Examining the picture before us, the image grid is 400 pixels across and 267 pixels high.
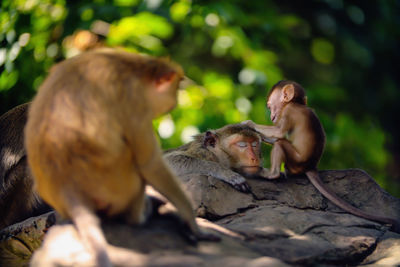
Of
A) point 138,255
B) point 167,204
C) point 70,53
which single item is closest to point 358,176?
point 167,204

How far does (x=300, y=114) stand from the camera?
5.33 m

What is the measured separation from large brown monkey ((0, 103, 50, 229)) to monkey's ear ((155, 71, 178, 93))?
120 inches

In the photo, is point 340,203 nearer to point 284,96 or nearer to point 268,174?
point 268,174

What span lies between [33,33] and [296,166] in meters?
5.20

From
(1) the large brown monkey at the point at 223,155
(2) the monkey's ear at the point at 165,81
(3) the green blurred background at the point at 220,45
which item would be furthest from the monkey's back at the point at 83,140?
(3) the green blurred background at the point at 220,45

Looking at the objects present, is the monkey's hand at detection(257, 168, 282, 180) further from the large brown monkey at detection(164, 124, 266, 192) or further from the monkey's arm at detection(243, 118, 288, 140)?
the monkey's arm at detection(243, 118, 288, 140)

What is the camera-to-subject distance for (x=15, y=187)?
5.89 metres

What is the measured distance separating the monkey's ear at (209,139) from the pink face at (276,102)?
2.48ft

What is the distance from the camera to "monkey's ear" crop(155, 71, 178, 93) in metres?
3.45

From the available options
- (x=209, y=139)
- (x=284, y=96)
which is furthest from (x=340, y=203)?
(x=209, y=139)

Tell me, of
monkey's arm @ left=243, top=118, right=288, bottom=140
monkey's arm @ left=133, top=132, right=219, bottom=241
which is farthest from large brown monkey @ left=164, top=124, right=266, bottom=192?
monkey's arm @ left=133, top=132, right=219, bottom=241

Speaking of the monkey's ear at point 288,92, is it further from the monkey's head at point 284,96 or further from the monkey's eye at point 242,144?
the monkey's eye at point 242,144

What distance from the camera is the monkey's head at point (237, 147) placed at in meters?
5.67

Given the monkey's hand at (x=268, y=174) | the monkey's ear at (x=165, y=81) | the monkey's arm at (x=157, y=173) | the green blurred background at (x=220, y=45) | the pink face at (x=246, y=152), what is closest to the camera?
the monkey's arm at (x=157, y=173)
